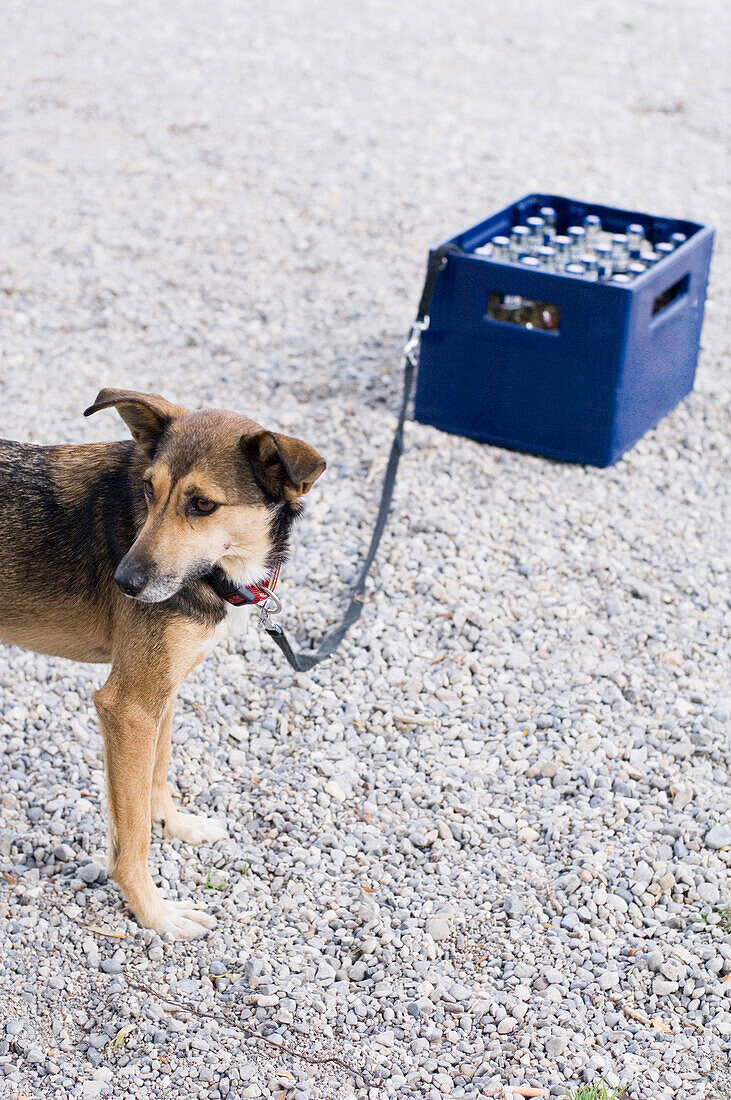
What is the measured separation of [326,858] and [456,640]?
1257 millimetres

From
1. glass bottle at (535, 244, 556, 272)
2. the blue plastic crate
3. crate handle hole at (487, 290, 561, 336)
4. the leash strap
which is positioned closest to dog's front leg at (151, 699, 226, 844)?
the leash strap

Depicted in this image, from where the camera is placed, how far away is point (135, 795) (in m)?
3.36

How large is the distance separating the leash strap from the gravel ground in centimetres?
12

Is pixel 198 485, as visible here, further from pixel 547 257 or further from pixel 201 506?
pixel 547 257

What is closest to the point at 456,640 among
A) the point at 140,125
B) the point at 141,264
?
the point at 141,264

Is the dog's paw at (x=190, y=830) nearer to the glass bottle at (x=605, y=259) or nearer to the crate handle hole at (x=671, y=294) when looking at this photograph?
the glass bottle at (x=605, y=259)

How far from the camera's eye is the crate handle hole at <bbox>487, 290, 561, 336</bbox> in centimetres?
587

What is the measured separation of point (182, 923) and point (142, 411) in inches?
61.4

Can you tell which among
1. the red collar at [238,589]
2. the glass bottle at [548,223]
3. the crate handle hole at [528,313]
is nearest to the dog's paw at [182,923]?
the red collar at [238,589]

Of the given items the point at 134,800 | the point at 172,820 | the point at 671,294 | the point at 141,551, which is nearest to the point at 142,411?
the point at 141,551

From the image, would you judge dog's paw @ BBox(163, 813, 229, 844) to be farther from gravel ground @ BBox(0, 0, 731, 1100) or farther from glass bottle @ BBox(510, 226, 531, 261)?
glass bottle @ BBox(510, 226, 531, 261)

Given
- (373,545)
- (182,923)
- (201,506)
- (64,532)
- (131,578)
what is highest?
(201,506)

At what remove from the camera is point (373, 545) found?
16.3 ft

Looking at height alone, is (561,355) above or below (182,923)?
above
